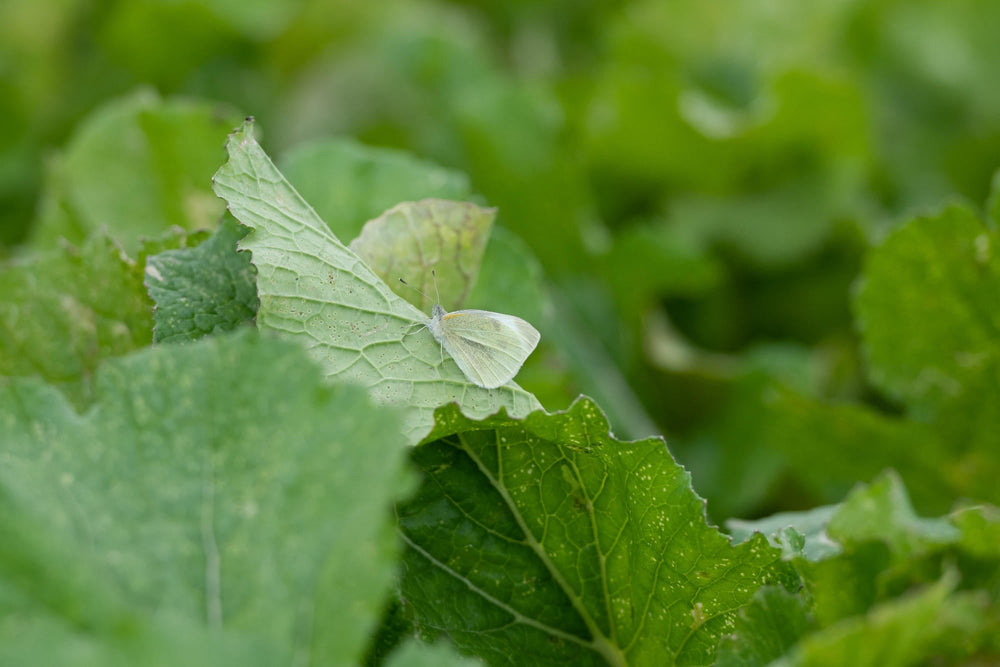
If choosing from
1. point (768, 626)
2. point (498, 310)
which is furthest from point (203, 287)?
point (768, 626)

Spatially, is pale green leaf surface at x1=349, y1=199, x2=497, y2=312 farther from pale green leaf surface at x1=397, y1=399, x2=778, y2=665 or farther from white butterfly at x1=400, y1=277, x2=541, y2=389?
pale green leaf surface at x1=397, y1=399, x2=778, y2=665

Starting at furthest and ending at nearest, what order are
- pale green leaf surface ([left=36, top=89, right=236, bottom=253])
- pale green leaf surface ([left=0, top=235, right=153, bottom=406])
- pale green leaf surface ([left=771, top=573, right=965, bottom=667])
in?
pale green leaf surface ([left=36, top=89, right=236, bottom=253]) → pale green leaf surface ([left=0, top=235, right=153, bottom=406]) → pale green leaf surface ([left=771, top=573, right=965, bottom=667])

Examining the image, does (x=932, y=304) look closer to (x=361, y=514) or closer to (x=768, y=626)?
(x=768, y=626)

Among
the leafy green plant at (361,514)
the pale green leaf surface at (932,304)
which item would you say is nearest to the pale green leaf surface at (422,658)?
the leafy green plant at (361,514)

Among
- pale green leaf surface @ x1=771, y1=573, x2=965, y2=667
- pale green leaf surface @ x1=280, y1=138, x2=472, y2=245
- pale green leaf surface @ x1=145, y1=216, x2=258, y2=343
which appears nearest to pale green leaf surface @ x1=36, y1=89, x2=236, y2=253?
pale green leaf surface @ x1=280, y1=138, x2=472, y2=245

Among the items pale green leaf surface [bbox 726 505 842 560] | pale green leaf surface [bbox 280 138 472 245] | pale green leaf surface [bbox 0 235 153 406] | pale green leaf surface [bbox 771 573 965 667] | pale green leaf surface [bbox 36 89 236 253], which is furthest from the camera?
pale green leaf surface [bbox 36 89 236 253]

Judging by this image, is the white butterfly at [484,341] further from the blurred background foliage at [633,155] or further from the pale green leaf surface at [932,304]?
the pale green leaf surface at [932,304]

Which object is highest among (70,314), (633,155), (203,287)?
(203,287)
